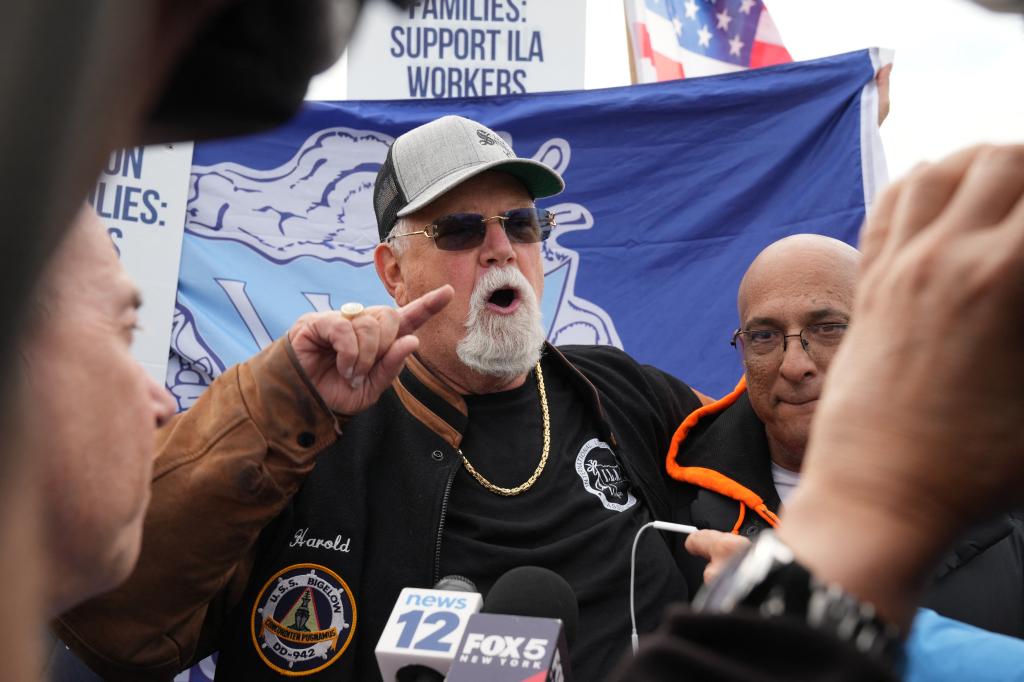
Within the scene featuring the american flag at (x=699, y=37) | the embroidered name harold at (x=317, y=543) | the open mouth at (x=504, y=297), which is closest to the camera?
the embroidered name harold at (x=317, y=543)

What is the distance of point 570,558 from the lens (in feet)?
10.9

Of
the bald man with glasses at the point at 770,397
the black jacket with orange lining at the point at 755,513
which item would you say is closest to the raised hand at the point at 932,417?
the black jacket with orange lining at the point at 755,513

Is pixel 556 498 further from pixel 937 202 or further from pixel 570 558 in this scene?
pixel 937 202

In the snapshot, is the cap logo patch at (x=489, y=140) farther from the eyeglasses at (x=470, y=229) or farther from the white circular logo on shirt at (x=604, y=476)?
the white circular logo on shirt at (x=604, y=476)

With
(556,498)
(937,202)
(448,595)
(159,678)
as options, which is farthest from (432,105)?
(937,202)

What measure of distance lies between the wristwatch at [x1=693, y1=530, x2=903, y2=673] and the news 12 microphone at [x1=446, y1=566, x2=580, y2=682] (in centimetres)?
85

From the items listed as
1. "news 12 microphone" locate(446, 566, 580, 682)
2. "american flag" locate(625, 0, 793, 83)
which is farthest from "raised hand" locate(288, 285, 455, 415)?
"american flag" locate(625, 0, 793, 83)

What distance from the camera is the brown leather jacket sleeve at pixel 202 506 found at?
2695 millimetres

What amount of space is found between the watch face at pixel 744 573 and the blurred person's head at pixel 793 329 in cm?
274

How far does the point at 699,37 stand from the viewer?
6.95 meters

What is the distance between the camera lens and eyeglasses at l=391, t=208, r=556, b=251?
3.96 m

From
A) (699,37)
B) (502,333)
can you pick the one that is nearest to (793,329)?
(502,333)

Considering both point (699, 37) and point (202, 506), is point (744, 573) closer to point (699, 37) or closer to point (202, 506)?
point (202, 506)

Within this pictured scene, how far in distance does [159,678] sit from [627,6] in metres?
5.45
